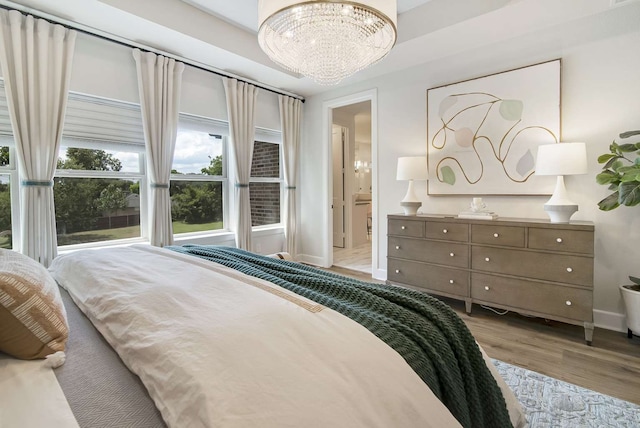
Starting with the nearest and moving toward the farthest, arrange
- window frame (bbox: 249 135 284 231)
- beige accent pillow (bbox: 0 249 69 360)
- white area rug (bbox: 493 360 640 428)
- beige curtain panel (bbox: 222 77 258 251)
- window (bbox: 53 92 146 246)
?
1. beige accent pillow (bbox: 0 249 69 360)
2. white area rug (bbox: 493 360 640 428)
3. window (bbox: 53 92 146 246)
4. beige curtain panel (bbox: 222 77 258 251)
5. window frame (bbox: 249 135 284 231)

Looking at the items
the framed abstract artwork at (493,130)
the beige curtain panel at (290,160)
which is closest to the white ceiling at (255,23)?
the framed abstract artwork at (493,130)

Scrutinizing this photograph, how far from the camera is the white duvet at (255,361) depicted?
2.10ft

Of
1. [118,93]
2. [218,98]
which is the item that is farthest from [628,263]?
[118,93]

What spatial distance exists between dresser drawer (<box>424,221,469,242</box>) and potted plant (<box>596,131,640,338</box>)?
0.97 meters

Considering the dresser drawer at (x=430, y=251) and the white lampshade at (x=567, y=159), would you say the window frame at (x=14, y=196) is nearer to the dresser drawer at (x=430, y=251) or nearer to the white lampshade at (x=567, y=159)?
the dresser drawer at (x=430, y=251)

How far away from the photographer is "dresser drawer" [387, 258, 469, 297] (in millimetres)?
2941

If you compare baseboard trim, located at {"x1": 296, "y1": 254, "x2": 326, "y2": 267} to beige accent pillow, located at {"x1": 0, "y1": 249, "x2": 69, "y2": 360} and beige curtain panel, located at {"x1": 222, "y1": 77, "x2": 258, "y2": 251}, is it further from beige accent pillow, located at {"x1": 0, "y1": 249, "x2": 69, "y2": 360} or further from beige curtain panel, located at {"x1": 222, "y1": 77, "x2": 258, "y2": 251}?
beige accent pillow, located at {"x1": 0, "y1": 249, "x2": 69, "y2": 360}

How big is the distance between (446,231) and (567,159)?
42.2 inches

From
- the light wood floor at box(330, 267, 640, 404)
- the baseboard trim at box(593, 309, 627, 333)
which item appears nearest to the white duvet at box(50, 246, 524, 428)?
the light wood floor at box(330, 267, 640, 404)

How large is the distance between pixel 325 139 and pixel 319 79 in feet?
7.62

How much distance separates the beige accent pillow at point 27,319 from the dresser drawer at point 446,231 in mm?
2840

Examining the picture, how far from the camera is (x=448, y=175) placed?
345 cm

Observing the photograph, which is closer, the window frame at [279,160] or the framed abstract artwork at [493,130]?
the framed abstract artwork at [493,130]

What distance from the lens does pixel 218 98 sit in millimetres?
3846
